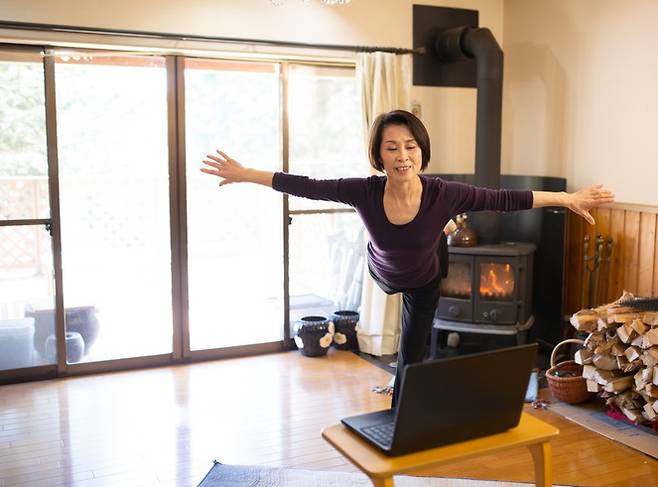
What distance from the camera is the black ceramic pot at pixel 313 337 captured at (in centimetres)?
A: 490

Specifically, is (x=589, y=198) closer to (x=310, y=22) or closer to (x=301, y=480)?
(x=301, y=480)

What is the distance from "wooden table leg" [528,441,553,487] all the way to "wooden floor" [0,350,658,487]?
3.50 feet

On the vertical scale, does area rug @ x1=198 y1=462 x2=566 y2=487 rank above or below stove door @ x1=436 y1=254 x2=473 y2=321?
below

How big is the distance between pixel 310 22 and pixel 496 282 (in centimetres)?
205

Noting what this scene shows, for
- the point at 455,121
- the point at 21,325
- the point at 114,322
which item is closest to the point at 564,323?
the point at 455,121

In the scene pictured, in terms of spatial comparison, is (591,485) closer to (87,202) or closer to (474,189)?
(474,189)

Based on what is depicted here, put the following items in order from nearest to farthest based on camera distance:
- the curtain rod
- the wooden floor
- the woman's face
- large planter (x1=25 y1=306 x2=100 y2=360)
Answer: the woman's face
the wooden floor
the curtain rod
large planter (x1=25 y1=306 x2=100 y2=360)

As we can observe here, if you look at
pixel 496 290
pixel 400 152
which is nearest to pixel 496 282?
pixel 496 290

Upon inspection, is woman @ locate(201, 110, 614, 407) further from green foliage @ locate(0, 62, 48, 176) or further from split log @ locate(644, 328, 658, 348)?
green foliage @ locate(0, 62, 48, 176)

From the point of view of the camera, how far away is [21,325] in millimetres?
4445

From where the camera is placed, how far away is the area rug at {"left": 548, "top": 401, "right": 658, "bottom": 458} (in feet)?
11.4

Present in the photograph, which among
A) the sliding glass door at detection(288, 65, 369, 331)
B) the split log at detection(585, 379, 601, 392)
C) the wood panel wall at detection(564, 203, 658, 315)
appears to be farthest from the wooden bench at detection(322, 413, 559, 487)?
the sliding glass door at detection(288, 65, 369, 331)

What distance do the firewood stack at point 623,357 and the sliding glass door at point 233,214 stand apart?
210 centimetres

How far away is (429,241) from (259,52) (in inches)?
98.3
